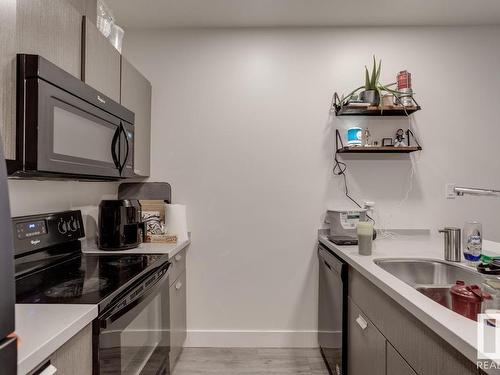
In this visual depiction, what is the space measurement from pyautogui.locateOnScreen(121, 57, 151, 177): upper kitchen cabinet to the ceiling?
45 centimetres

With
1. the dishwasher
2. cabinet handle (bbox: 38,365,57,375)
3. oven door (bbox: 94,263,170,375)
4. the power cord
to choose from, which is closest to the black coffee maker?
oven door (bbox: 94,263,170,375)

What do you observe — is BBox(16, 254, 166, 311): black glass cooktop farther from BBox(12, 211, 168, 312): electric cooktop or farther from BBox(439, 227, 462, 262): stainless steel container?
BBox(439, 227, 462, 262): stainless steel container

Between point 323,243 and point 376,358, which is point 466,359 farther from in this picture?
point 323,243

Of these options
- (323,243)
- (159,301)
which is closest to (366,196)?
(323,243)

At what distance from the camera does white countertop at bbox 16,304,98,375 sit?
2.21ft

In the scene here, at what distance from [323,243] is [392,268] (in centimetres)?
69

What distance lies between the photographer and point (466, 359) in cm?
73

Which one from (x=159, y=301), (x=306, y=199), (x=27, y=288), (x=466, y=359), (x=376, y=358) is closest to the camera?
(x=466, y=359)

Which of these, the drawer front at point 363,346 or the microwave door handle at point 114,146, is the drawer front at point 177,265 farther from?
the drawer front at point 363,346

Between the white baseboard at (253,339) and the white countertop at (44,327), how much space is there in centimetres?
166

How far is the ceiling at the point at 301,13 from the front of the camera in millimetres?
2100

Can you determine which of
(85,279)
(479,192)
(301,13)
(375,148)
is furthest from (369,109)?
(85,279)

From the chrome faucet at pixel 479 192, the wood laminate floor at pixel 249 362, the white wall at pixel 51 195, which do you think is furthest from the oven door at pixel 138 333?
the chrome faucet at pixel 479 192

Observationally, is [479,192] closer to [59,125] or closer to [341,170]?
[341,170]
